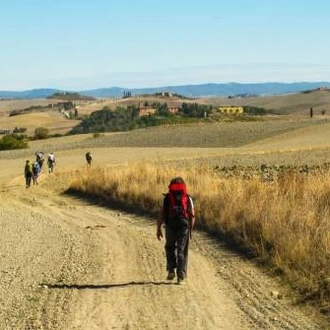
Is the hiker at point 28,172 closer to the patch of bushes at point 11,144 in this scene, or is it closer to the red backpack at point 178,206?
the red backpack at point 178,206

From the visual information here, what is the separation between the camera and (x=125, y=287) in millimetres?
10742

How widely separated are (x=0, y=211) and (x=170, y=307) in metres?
15.5

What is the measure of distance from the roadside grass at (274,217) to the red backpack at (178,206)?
1.80 m

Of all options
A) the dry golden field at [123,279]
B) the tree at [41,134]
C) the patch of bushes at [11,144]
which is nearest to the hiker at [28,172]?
the dry golden field at [123,279]

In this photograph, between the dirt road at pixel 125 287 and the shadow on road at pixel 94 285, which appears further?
the shadow on road at pixel 94 285

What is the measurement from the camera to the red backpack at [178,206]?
10.8 m

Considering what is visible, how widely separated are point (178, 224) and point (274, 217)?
10.4 feet

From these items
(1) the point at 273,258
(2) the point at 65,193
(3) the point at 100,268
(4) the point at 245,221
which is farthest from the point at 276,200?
(2) the point at 65,193

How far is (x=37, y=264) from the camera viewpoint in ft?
43.0

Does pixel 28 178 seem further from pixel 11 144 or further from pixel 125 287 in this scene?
pixel 11 144

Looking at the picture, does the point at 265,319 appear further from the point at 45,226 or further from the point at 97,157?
the point at 97,157

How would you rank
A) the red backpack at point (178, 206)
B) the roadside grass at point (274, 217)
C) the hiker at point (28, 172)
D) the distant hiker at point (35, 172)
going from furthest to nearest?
the distant hiker at point (35, 172)
the hiker at point (28, 172)
the red backpack at point (178, 206)
the roadside grass at point (274, 217)

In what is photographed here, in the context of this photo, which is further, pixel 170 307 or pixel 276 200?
pixel 276 200

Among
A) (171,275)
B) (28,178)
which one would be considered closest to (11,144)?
(28,178)
